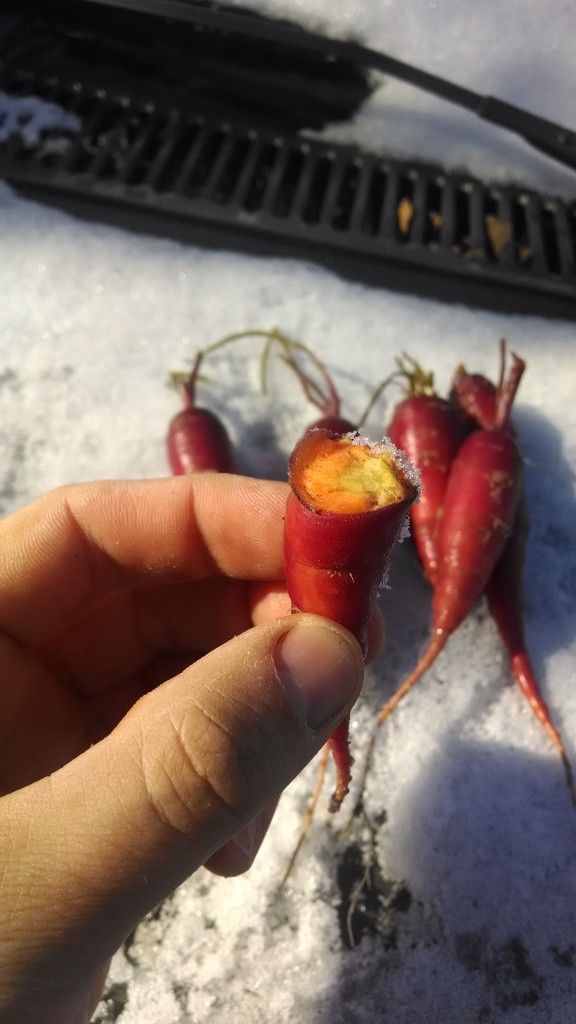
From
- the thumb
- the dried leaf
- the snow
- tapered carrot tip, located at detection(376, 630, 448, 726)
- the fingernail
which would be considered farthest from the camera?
the dried leaf

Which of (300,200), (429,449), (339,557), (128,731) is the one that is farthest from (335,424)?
(128,731)

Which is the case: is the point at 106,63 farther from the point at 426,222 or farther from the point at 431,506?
the point at 431,506

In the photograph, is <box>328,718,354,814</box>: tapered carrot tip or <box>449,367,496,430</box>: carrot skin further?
<box>449,367,496,430</box>: carrot skin

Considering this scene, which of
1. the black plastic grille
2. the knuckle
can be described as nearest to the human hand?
the knuckle

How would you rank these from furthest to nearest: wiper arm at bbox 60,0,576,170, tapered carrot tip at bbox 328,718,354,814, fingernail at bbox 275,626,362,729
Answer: wiper arm at bbox 60,0,576,170, tapered carrot tip at bbox 328,718,354,814, fingernail at bbox 275,626,362,729

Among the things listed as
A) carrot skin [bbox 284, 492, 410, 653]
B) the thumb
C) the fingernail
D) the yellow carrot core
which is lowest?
the thumb

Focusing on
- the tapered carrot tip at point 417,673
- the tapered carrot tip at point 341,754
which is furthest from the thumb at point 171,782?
the tapered carrot tip at point 417,673

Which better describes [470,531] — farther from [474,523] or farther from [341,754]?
[341,754]

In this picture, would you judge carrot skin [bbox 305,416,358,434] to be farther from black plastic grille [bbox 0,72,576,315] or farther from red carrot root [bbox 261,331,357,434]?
black plastic grille [bbox 0,72,576,315]
